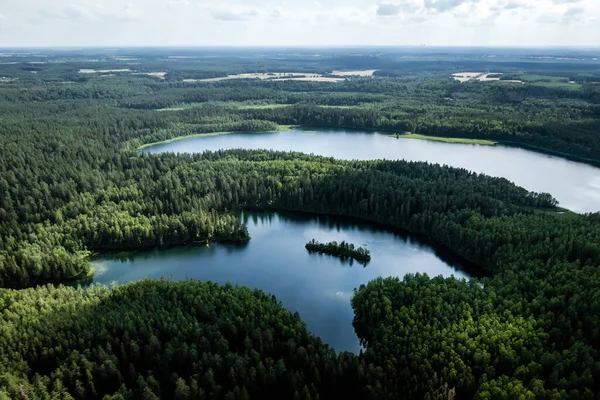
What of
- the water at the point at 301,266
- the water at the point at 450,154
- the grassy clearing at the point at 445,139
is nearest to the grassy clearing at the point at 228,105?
the water at the point at 450,154

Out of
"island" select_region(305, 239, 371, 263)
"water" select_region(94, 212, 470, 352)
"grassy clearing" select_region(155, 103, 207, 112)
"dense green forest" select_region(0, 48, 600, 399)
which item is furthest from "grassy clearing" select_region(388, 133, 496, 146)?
"grassy clearing" select_region(155, 103, 207, 112)

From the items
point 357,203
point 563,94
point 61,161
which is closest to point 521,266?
point 357,203

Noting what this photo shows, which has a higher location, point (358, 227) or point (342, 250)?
point (342, 250)

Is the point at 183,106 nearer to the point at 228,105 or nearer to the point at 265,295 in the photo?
the point at 228,105

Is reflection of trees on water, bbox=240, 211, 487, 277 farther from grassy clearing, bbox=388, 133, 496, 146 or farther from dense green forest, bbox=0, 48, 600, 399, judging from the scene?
grassy clearing, bbox=388, 133, 496, 146

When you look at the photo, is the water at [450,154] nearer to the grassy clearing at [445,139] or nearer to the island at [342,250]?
the grassy clearing at [445,139]

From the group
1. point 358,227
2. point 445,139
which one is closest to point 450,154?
point 445,139
